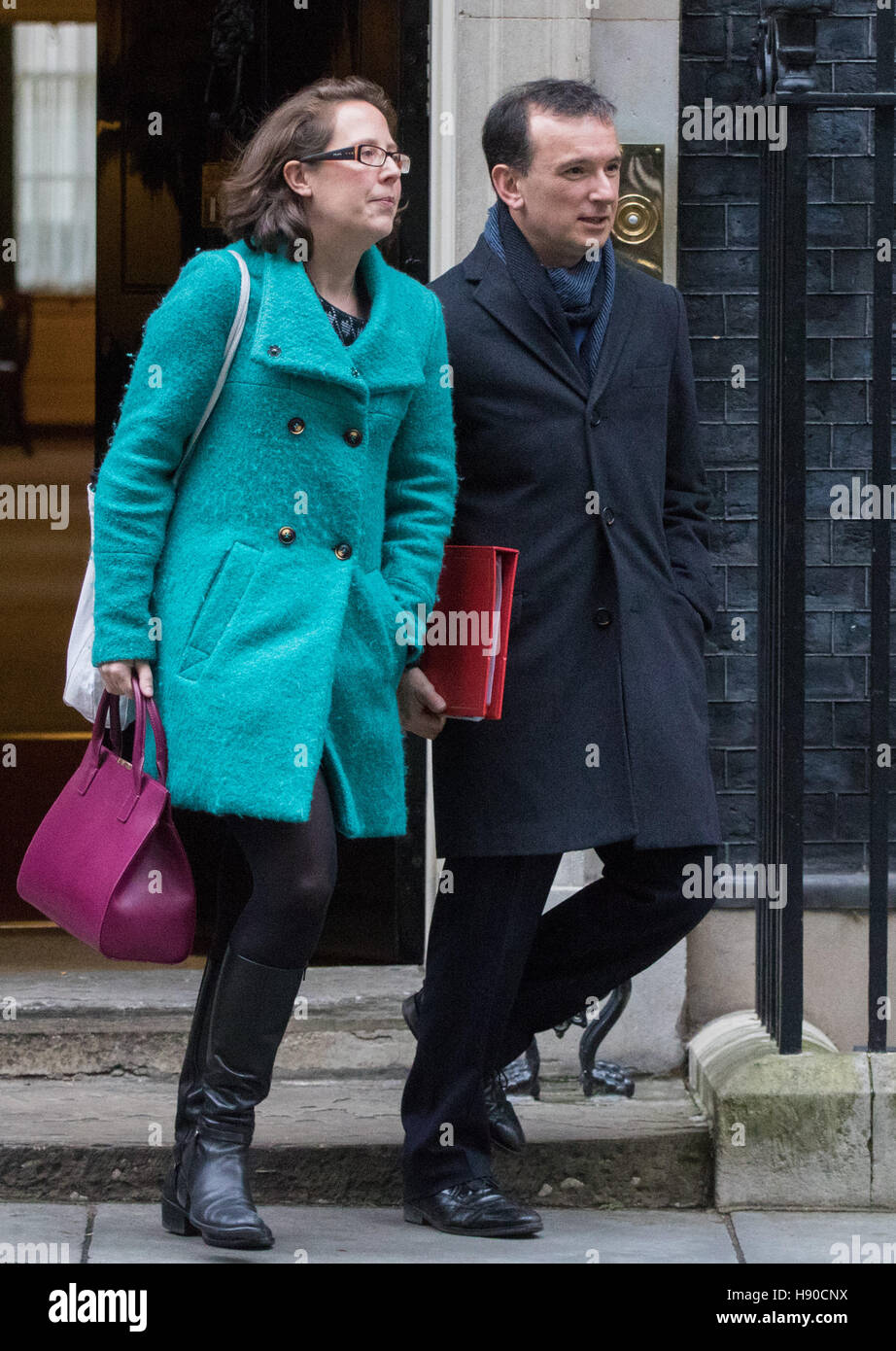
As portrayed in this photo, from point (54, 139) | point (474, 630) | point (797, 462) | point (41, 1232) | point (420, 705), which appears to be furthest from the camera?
point (54, 139)

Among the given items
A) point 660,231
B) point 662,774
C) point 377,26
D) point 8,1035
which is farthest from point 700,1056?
point 377,26

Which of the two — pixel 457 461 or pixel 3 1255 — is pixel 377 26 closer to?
pixel 457 461

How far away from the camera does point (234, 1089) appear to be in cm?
Result: 362

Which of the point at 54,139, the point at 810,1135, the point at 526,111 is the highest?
the point at 54,139

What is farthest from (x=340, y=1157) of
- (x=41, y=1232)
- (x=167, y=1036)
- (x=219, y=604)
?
(x=219, y=604)

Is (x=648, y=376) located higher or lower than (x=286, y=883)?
higher

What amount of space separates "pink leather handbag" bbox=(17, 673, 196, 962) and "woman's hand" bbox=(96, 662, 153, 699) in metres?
0.02

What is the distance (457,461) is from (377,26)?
70.6 inches

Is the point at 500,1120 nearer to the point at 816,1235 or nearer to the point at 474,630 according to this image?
the point at 816,1235

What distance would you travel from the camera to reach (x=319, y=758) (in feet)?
11.7

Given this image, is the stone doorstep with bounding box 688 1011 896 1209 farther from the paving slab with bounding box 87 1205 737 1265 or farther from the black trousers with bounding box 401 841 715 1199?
the black trousers with bounding box 401 841 715 1199

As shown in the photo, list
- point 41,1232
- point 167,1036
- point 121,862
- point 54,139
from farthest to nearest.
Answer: point 54,139
point 167,1036
point 41,1232
point 121,862

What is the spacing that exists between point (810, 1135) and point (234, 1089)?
124 cm

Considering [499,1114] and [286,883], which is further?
[499,1114]
